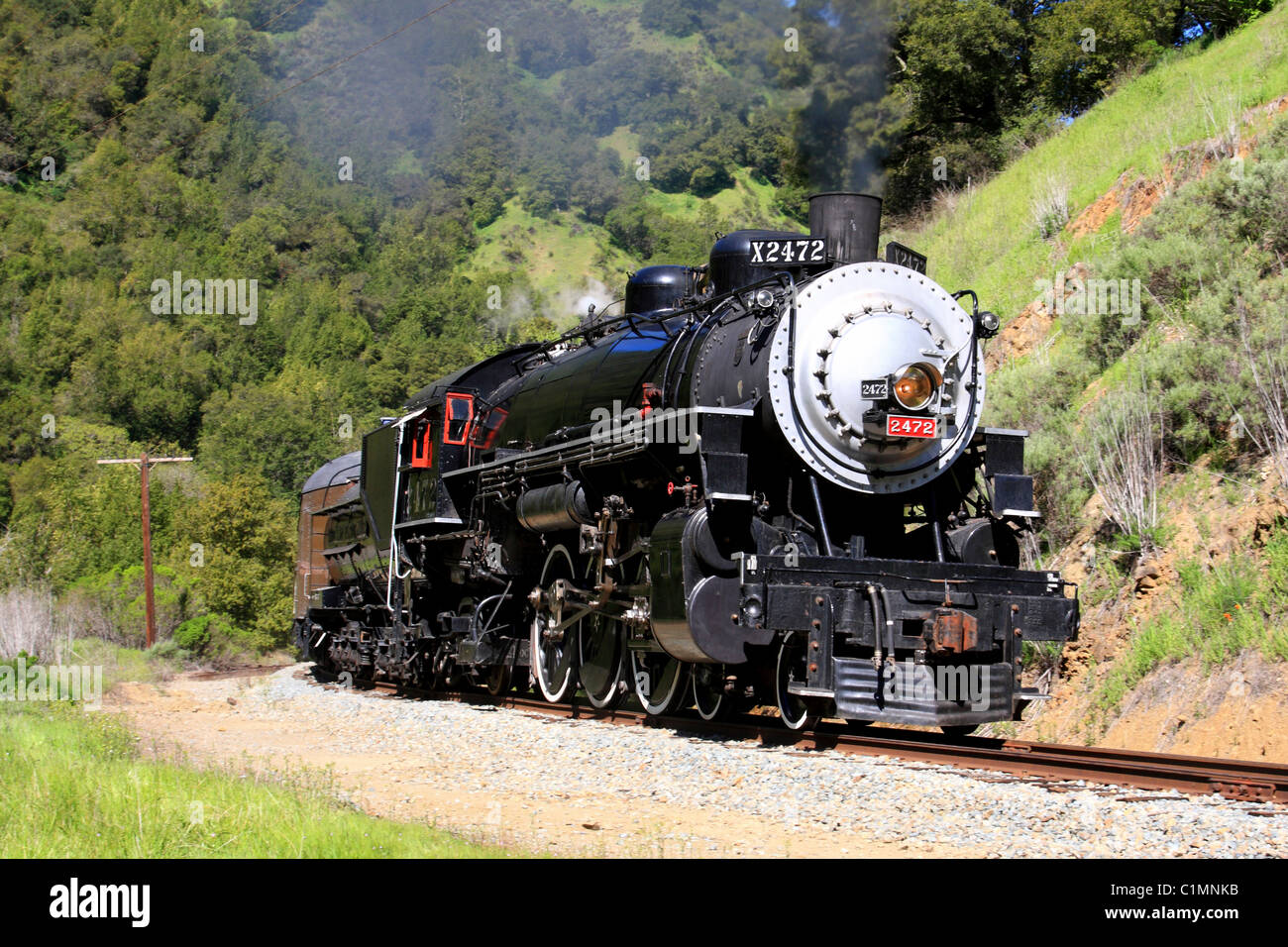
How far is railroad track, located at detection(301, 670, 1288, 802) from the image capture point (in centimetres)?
655

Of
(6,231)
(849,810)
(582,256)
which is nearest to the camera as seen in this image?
(849,810)

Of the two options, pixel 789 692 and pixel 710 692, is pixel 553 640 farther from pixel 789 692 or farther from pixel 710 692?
pixel 789 692

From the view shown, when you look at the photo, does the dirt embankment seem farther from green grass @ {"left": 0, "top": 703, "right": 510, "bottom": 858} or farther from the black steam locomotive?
green grass @ {"left": 0, "top": 703, "right": 510, "bottom": 858}

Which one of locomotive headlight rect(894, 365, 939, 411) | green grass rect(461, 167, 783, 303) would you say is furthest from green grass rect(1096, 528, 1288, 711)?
green grass rect(461, 167, 783, 303)

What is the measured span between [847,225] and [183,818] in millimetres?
6807

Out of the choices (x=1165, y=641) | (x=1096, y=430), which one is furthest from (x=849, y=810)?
(x=1096, y=430)

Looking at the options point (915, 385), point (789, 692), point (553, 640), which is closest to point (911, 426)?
point (915, 385)

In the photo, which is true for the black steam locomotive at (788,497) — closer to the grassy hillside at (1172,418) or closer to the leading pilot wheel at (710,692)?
the leading pilot wheel at (710,692)

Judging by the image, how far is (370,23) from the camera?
491 ft

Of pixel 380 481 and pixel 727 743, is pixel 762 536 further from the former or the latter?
pixel 380 481

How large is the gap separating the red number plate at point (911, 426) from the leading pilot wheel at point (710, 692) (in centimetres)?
244

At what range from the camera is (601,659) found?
12.1 m

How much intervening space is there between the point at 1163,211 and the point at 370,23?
15050 cm

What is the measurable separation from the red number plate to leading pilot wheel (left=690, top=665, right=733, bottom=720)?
244 centimetres
